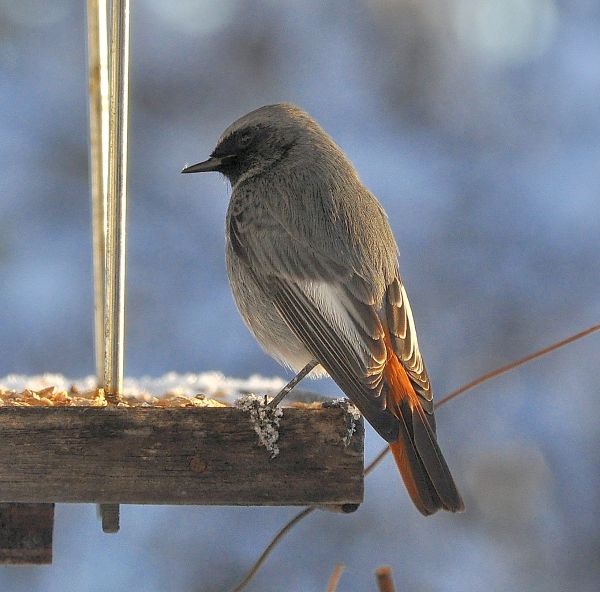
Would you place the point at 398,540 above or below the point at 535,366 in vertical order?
below

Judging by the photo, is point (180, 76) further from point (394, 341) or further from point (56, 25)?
point (394, 341)

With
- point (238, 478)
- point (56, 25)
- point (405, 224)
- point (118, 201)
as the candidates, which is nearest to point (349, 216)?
point (118, 201)

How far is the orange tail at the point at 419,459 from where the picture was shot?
3.48 meters

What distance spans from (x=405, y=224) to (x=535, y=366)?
131 centimetres

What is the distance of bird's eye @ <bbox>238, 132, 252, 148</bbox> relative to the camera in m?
4.89

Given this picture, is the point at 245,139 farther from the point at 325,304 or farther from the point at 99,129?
the point at 325,304

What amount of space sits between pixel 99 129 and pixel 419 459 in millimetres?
1556

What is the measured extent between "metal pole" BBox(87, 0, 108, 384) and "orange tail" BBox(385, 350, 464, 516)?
1.11m

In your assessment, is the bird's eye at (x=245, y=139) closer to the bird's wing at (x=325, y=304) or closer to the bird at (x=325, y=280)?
the bird at (x=325, y=280)

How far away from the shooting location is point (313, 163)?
186 inches

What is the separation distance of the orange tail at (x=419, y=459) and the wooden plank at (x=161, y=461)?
254 mm

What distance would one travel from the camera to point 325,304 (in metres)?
4.01

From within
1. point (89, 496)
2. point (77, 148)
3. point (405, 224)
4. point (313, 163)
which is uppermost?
point (77, 148)

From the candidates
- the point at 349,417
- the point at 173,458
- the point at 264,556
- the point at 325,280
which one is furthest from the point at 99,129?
the point at 264,556
